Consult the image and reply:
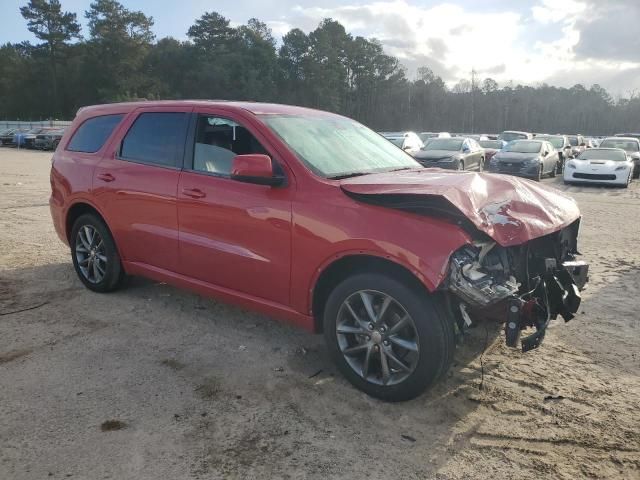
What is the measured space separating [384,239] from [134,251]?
2.69 meters

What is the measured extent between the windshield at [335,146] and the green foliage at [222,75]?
2709 inches

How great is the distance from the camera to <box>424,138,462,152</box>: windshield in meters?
18.9

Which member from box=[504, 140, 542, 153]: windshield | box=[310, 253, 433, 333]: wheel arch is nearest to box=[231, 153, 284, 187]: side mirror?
box=[310, 253, 433, 333]: wheel arch

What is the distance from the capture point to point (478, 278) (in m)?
3.13

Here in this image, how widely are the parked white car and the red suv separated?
14759 millimetres

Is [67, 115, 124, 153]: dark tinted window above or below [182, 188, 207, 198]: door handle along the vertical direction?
above

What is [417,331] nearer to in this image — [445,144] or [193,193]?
[193,193]

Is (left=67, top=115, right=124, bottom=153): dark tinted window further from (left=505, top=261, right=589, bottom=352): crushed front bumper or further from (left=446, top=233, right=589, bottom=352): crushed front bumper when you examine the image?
(left=505, top=261, right=589, bottom=352): crushed front bumper

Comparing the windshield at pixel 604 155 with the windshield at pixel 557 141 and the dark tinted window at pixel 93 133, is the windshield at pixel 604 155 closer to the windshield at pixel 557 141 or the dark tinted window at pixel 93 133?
the windshield at pixel 557 141

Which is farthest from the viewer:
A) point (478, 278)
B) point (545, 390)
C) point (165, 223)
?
point (165, 223)

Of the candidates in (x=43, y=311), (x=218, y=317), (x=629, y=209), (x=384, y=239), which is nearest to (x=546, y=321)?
(x=384, y=239)

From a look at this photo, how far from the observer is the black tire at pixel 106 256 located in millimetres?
5129

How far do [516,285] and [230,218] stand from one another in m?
2.05

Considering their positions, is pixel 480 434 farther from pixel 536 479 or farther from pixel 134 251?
pixel 134 251
